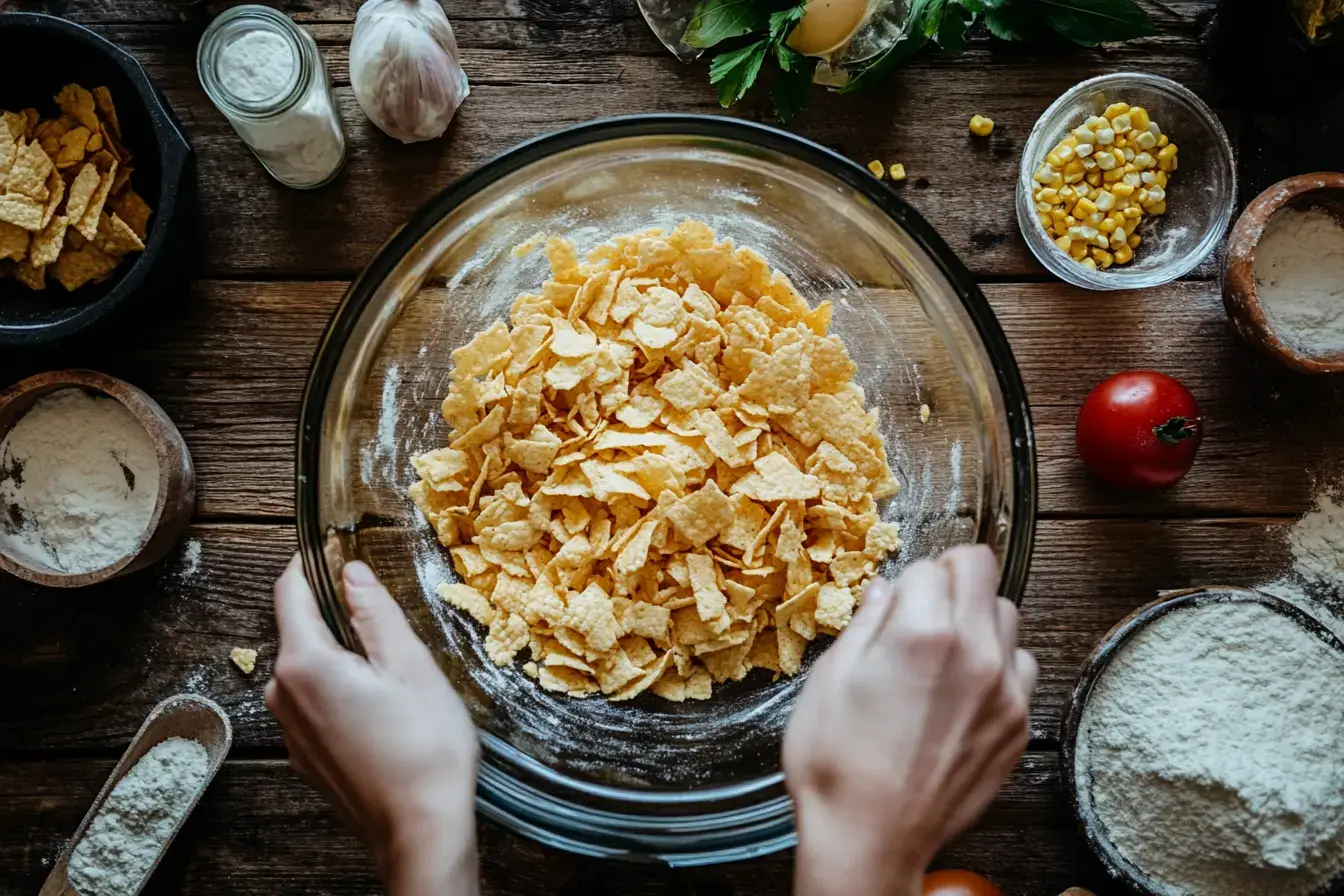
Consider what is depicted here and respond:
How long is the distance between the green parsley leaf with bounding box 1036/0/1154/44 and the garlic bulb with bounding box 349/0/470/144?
40.6 inches

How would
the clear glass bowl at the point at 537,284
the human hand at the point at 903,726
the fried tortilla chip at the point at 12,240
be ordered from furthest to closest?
the fried tortilla chip at the point at 12,240 → the clear glass bowl at the point at 537,284 → the human hand at the point at 903,726

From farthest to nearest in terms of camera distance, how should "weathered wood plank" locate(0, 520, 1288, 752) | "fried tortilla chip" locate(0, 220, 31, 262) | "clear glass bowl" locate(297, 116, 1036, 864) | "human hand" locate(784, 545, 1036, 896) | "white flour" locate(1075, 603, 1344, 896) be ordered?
"weathered wood plank" locate(0, 520, 1288, 752)
"fried tortilla chip" locate(0, 220, 31, 262)
"white flour" locate(1075, 603, 1344, 896)
"clear glass bowl" locate(297, 116, 1036, 864)
"human hand" locate(784, 545, 1036, 896)

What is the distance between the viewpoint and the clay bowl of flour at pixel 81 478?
177 centimetres

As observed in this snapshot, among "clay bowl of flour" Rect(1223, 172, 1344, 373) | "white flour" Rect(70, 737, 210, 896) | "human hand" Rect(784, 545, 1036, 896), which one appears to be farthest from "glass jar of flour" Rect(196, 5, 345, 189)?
"clay bowl of flour" Rect(1223, 172, 1344, 373)

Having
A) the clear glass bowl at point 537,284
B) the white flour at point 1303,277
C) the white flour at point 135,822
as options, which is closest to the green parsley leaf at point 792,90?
the clear glass bowl at point 537,284

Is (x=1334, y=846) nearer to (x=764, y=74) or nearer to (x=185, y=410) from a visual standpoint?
(x=764, y=74)

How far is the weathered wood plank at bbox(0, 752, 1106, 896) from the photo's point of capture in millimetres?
1799

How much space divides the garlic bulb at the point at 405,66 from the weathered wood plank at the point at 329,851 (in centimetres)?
115

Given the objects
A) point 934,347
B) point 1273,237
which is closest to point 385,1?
point 934,347

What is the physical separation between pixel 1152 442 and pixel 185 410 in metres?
1.68

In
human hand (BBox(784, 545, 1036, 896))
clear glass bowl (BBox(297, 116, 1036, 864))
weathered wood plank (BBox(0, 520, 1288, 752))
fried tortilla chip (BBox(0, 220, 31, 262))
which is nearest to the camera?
human hand (BBox(784, 545, 1036, 896))

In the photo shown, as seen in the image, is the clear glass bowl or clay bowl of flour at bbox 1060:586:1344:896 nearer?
the clear glass bowl

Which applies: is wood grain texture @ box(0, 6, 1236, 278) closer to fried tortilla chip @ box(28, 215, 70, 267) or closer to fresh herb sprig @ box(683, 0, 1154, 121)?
fresh herb sprig @ box(683, 0, 1154, 121)

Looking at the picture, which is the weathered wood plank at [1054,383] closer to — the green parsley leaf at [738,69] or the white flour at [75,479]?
the white flour at [75,479]
